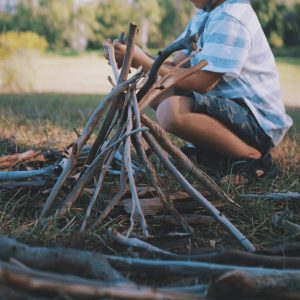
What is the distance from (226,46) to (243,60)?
11cm

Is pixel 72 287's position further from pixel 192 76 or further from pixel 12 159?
pixel 192 76

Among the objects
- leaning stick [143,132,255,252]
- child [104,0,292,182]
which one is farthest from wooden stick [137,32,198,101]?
child [104,0,292,182]

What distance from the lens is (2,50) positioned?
9.11 m

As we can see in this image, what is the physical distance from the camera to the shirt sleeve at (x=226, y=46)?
2615 mm

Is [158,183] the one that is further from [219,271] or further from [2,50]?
[2,50]

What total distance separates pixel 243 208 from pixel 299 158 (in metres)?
1.22

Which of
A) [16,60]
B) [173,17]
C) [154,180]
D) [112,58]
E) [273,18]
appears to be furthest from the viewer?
[173,17]

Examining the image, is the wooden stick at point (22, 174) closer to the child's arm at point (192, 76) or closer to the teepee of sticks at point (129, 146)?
the teepee of sticks at point (129, 146)

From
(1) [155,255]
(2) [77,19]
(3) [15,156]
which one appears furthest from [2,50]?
(2) [77,19]

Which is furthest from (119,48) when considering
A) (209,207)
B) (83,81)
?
(83,81)

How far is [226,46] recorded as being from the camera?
103 inches

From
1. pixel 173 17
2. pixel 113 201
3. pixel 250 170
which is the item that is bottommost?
pixel 173 17

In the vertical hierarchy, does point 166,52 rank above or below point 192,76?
above

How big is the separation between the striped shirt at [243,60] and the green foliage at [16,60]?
684cm
